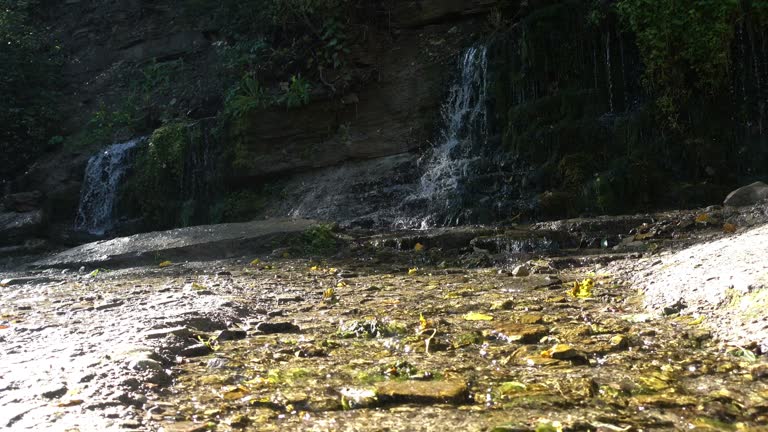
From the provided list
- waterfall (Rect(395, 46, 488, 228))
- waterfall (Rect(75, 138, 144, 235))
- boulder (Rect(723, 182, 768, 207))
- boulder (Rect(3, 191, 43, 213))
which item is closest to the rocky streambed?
boulder (Rect(723, 182, 768, 207))

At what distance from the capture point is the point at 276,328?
11.1 ft

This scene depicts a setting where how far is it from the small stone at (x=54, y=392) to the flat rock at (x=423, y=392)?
1031 millimetres

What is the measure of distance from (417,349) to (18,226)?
1069cm

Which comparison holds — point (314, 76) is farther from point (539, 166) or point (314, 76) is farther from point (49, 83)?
point (49, 83)

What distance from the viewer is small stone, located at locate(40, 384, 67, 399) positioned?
2236 millimetres

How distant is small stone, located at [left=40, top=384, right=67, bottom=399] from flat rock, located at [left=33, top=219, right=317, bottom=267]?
18.0ft

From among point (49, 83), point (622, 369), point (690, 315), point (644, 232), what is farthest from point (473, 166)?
point (49, 83)

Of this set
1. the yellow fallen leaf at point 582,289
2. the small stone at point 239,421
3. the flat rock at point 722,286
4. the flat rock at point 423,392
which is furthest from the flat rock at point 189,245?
the small stone at point 239,421

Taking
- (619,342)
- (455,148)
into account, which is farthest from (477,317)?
(455,148)

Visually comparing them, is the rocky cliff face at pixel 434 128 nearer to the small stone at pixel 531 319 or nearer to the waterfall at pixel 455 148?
the waterfall at pixel 455 148

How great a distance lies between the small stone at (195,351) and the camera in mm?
2854

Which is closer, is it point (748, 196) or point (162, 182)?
point (748, 196)

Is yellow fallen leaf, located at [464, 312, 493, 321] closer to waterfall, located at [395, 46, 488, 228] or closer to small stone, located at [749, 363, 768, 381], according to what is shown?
small stone, located at [749, 363, 768, 381]

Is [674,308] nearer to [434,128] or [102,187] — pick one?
[434,128]
